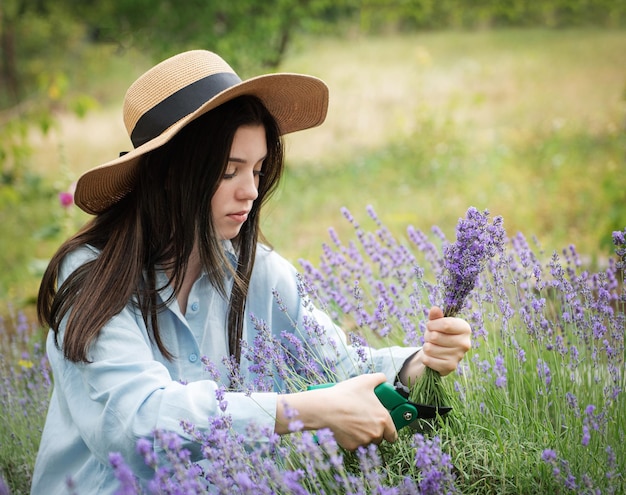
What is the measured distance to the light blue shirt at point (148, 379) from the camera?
61.6 inches

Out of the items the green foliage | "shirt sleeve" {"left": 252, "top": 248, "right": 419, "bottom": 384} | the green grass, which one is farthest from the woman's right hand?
the green foliage

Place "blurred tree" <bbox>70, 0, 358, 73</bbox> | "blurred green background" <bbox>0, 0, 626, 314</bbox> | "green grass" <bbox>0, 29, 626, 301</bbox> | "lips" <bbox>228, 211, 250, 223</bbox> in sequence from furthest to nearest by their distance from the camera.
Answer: "blurred tree" <bbox>70, 0, 358, 73</bbox> < "green grass" <bbox>0, 29, 626, 301</bbox> < "blurred green background" <bbox>0, 0, 626, 314</bbox> < "lips" <bbox>228, 211, 250, 223</bbox>

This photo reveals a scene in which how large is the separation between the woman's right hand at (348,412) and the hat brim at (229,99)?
695 millimetres

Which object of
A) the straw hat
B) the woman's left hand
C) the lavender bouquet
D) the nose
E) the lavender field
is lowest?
the lavender field

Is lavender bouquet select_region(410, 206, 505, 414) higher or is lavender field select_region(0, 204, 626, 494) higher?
lavender bouquet select_region(410, 206, 505, 414)

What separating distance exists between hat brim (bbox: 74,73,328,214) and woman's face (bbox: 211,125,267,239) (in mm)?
115

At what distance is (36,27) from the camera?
56.6 ft

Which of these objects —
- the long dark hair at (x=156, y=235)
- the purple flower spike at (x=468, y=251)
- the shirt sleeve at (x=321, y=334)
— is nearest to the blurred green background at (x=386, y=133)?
the shirt sleeve at (x=321, y=334)

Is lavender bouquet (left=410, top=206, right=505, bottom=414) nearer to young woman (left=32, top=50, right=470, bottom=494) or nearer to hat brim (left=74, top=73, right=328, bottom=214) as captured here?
young woman (left=32, top=50, right=470, bottom=494)

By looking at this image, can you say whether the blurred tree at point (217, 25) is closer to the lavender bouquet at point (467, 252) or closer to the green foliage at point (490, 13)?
the green foliage at point (490, 13)

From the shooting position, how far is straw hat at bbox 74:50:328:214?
1772mm

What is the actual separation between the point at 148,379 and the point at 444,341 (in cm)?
67

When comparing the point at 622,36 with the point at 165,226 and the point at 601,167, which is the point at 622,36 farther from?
the point at 165,226

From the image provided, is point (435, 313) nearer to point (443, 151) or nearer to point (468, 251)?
point (468, 251)
